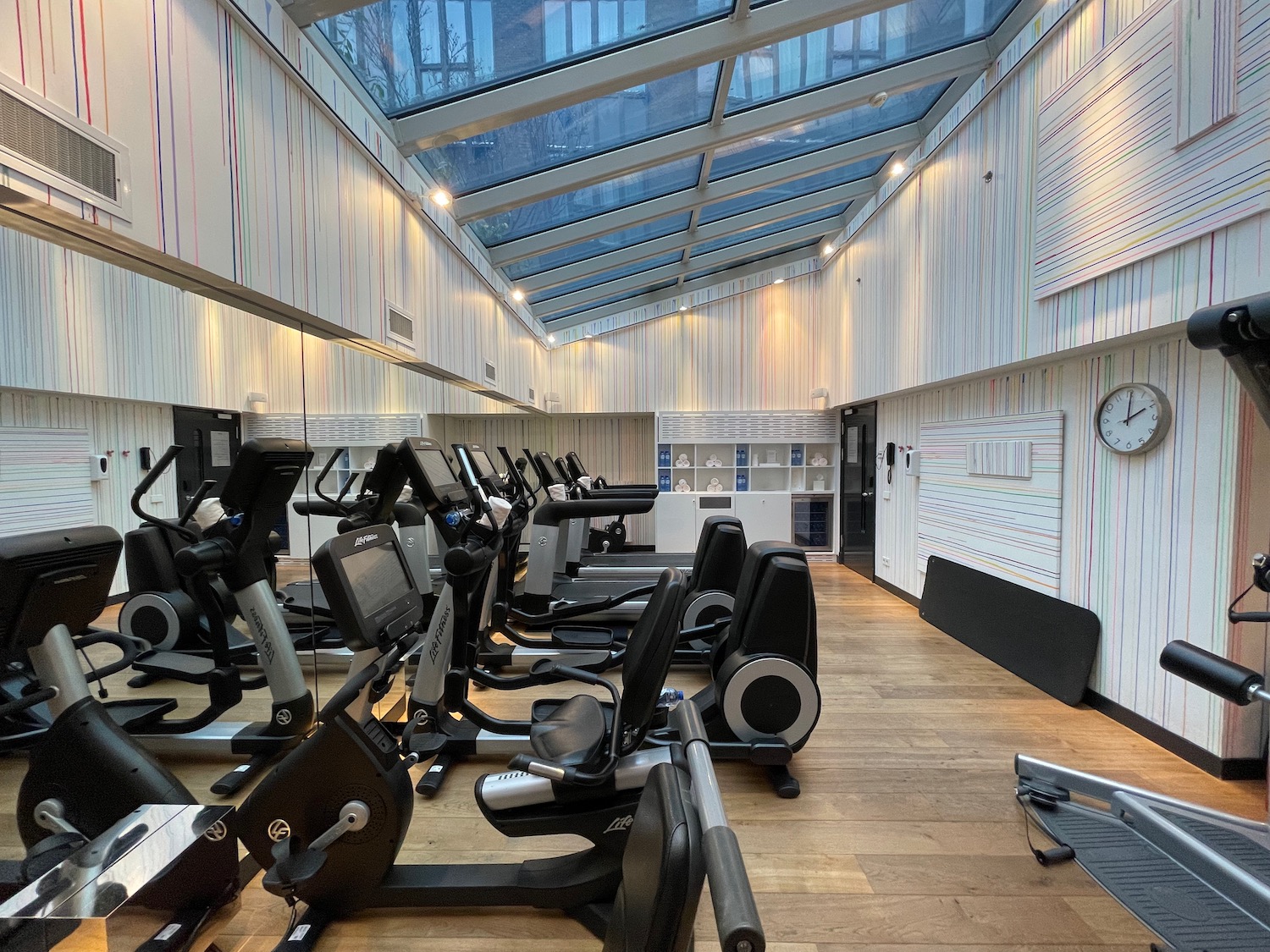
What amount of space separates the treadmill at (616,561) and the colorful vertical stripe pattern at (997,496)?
8.28 feet

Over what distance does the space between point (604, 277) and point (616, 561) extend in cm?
358

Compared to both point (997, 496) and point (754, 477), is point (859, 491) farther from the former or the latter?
point (997, 496)

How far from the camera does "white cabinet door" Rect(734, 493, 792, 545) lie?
26.1 ft

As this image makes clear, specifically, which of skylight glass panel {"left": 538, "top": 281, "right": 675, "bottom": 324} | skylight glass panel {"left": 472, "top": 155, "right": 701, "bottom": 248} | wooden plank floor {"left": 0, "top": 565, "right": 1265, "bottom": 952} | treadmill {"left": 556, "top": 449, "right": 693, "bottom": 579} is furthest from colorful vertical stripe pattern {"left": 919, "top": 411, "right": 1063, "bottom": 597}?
skylight glass panel {"left": 538, "top": 281, "right": 675, "bottom": 324}

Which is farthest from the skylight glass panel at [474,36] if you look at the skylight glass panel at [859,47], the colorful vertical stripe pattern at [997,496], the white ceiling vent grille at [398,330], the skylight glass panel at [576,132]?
the colorful vertical stripe pattern at [997,496]

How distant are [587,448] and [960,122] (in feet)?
20.9

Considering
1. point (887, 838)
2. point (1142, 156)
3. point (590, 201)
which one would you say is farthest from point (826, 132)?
point (887, 838)

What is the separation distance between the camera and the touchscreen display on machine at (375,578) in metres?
1.76

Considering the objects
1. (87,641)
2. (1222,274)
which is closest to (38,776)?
(87,641)

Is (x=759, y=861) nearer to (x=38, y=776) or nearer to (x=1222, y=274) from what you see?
(x=38, y=776)

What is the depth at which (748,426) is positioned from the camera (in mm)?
8188

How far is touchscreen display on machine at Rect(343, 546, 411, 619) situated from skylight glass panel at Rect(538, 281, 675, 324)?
6087mm

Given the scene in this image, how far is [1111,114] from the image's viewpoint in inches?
116

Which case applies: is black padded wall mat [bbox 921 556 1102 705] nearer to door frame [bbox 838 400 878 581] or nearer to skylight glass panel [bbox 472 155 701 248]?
door frame [bbox 838 400 878 581]
